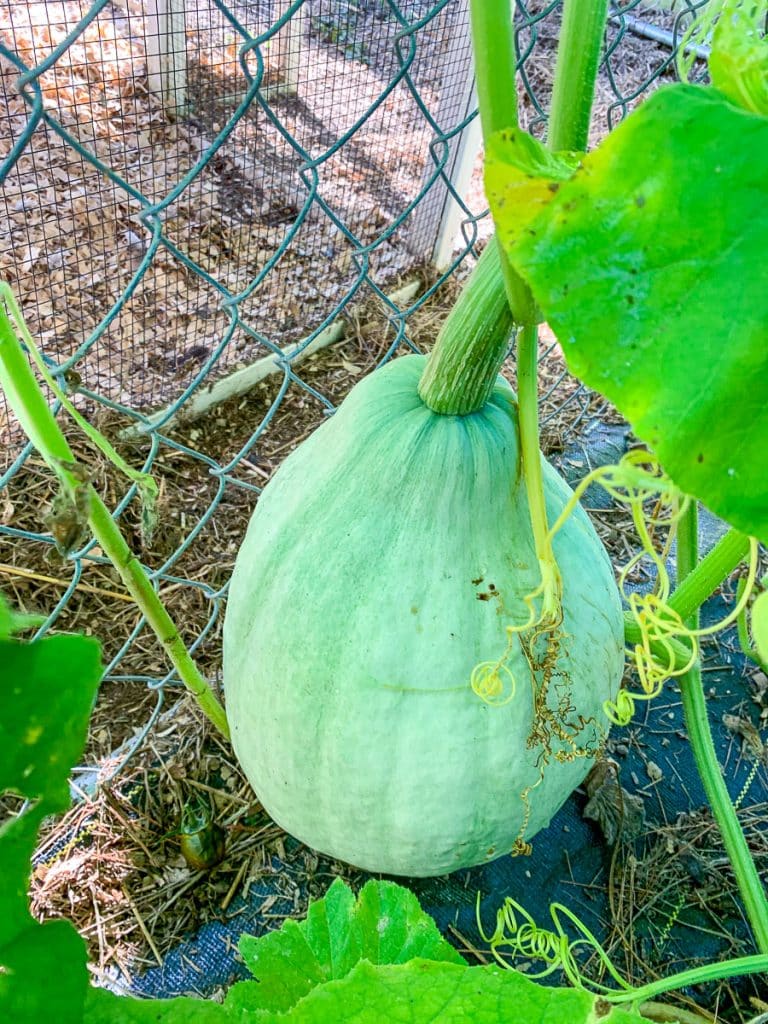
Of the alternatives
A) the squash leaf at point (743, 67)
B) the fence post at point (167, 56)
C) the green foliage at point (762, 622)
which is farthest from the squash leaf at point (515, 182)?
the fence post at point (167, 56)

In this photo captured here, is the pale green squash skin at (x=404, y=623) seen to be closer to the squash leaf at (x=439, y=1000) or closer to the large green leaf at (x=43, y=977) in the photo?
the squash leaf at (x=439, y=1000)

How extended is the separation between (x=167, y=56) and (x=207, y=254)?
2.70ft

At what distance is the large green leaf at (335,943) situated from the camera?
0.93 meters

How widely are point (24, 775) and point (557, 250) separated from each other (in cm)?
42

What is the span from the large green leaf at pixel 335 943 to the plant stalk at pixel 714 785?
43 centimetres

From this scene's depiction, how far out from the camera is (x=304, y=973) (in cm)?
94

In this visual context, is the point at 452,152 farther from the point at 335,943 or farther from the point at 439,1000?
the point at 439,1000

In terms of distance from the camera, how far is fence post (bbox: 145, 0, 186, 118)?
2430mm

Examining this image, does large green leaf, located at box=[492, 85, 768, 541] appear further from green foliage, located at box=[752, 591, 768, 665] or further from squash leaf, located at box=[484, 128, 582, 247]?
green foliage, located at box=[752, 591, 768, 665]

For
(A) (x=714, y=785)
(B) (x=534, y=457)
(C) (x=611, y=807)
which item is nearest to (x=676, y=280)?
(B) (x=534, y=457)

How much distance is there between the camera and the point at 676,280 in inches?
17.2

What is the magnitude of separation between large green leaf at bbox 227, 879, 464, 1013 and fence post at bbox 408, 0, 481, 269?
5.11ft

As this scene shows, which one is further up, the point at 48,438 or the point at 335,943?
the point at 48,438

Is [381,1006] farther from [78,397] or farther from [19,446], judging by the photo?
[78,397]
